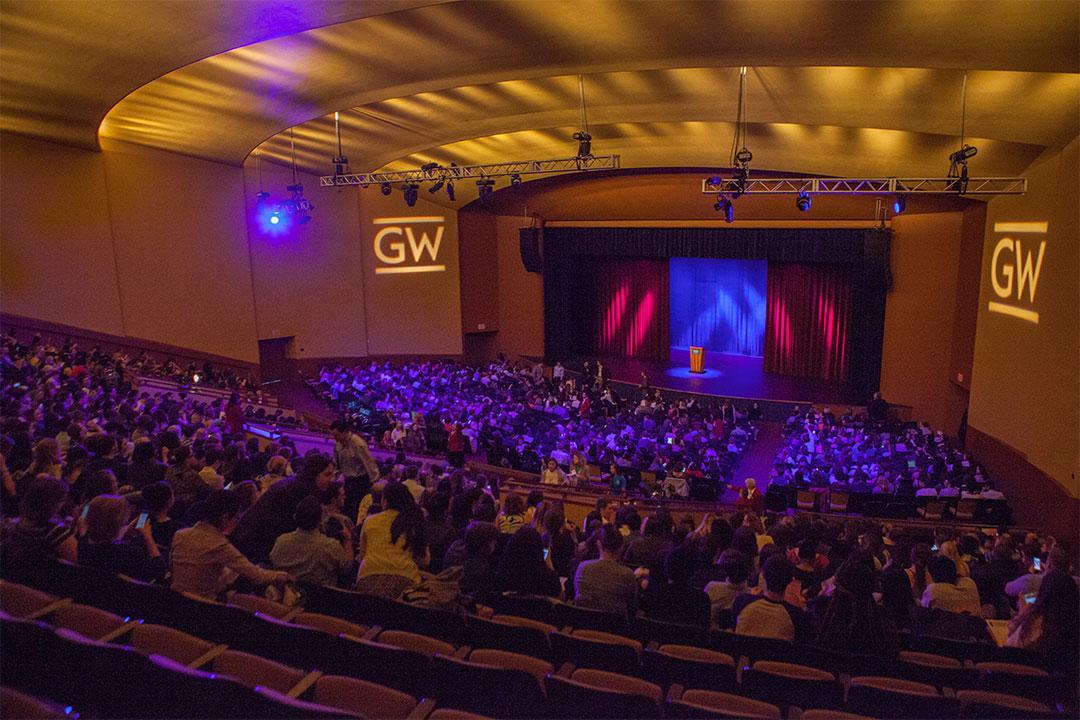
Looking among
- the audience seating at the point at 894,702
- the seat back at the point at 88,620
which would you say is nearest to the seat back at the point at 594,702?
the audience seating at the point at 894,702

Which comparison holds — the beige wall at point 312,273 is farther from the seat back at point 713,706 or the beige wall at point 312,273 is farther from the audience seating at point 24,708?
the seat back at point 713,706

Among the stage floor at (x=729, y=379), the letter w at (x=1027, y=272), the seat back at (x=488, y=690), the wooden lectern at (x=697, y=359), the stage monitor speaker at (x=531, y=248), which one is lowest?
the stage floor at (x=729, y=379)

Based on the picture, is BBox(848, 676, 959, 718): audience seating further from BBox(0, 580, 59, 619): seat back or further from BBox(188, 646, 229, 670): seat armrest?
BBox(0, 580, 59, 619): seat back

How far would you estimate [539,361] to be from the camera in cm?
2225

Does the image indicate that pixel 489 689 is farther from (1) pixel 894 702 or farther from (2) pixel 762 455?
(2) pixel 762 455

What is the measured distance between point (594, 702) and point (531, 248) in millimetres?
18927

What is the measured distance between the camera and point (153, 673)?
8.96 ft

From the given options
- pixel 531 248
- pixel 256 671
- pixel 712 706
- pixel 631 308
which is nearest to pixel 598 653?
pixel 712 706

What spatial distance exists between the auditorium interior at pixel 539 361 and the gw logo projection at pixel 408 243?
0.29 feet

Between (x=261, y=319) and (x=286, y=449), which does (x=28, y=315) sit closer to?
(x=261, y=319)

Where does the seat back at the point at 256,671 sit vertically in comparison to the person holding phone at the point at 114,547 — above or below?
below

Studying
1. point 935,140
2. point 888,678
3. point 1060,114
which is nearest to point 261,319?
point 935,140

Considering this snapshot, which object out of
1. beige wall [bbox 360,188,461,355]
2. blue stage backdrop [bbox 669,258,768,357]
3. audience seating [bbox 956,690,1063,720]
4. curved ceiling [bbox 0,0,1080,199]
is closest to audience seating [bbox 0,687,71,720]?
audience seating [bbox 956,690,1063,720]

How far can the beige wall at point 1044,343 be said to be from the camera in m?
9.66
